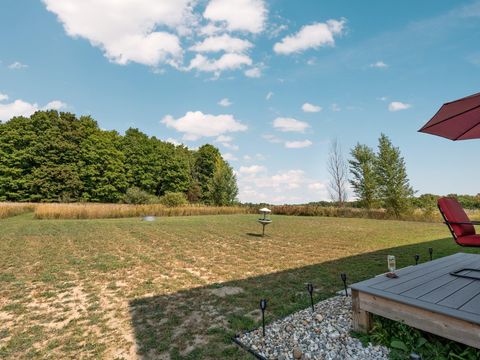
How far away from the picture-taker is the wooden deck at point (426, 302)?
188 centimetres

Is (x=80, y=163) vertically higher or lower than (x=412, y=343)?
higher

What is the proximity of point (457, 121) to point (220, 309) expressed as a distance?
12.6 ft

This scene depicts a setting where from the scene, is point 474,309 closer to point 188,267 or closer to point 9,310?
point 188,267

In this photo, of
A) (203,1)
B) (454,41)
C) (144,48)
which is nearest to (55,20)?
(144,48)

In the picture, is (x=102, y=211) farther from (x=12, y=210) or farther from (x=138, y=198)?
(x=138, y=198)

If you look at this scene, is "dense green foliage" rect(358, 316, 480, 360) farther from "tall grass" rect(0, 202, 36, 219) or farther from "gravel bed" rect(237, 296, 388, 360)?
"tall grass" rect(0, 202, 36, 219)

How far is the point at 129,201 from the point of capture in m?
26.0

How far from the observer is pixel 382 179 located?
21.0m

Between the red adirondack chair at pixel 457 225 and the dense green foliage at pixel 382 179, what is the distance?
56.9 feet

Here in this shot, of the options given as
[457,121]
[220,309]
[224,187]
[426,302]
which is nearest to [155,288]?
[220,309]

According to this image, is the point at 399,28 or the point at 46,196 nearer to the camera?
the point at 399,28

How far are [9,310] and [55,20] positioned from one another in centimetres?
1030

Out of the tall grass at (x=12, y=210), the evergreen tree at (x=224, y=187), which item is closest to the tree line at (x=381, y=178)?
the evergreen tree at (x=224, y=187)

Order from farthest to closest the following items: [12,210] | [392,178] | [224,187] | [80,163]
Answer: [224,187] → [80,163] → [392,178] → [12,210]
